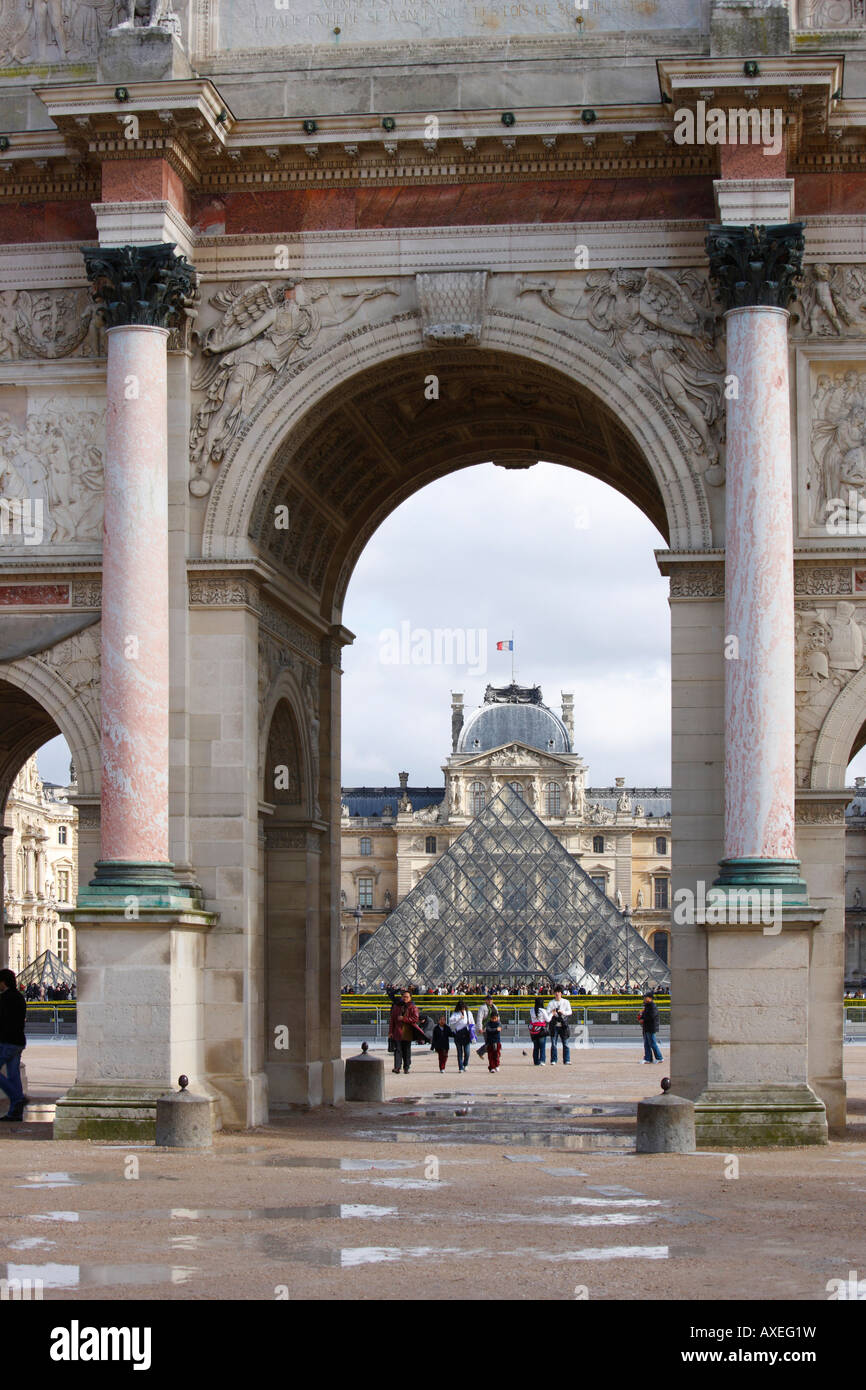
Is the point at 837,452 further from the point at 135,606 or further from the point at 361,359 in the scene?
the point at 135,606

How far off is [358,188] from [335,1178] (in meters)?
12.8

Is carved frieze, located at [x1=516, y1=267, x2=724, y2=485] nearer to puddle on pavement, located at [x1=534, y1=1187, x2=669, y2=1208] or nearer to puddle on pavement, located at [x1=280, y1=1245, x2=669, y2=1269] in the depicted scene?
puddle on pavement, located at [x1=534, y1=1187, x2=669, y2=1208]

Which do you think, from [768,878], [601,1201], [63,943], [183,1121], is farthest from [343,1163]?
[63,943]

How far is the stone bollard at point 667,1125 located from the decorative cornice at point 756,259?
9287 millimetres

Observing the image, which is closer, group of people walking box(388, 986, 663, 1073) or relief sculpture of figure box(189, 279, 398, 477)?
relief sculpture of figure box(189, 279, 398, 477)

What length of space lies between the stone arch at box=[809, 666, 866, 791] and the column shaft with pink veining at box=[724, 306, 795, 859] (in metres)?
1.13

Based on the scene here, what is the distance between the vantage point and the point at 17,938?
128 m

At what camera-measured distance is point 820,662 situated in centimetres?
2600

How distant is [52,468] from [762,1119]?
1200cm

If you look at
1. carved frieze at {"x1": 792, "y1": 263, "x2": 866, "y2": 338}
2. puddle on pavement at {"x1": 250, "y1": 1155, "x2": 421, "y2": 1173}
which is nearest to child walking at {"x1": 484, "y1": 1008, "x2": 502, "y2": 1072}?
carved frieze at {"x1": 792, "y1": 263, "x2": 866, "y2": 338}

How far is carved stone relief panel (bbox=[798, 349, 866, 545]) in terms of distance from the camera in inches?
1031

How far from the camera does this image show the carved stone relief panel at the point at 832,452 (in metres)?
26.2
